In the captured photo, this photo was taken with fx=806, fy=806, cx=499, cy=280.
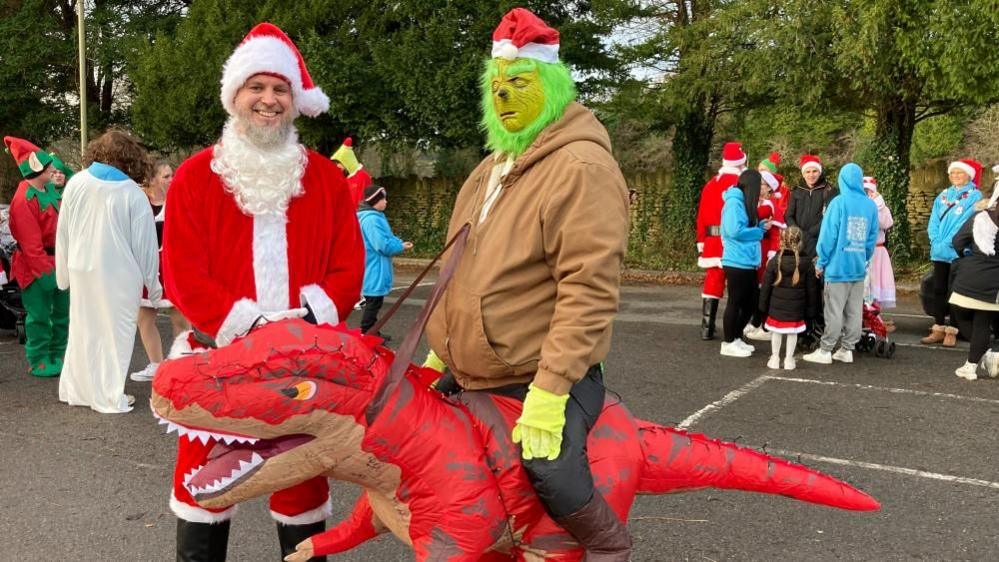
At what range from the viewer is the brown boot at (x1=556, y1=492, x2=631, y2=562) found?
2.22 metres

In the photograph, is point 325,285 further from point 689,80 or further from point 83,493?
point 689,80

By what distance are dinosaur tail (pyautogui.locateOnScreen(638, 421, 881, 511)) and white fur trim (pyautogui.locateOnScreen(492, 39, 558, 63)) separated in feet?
3.79

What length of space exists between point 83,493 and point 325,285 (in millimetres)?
2502

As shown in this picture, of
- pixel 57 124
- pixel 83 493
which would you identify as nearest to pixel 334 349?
pixel 83 493

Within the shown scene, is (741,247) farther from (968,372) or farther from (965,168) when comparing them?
(965,168)

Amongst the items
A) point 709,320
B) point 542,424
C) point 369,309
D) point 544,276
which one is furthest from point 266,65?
point 709,320

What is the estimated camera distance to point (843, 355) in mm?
7523

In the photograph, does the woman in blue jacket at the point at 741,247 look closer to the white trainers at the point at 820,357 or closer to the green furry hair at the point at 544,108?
the white trainers at the point at 820,357

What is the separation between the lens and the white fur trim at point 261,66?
264cm

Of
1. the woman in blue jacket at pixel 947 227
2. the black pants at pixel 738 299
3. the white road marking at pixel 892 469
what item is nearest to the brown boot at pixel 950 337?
the woman in blue jacket at pixel 947 227

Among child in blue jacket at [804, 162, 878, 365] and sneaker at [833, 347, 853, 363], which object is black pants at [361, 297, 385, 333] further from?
sneaker at [833, 347, 853, 363]

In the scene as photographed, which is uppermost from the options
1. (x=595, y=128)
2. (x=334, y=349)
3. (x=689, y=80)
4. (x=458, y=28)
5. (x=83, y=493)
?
(x=458, y=28)

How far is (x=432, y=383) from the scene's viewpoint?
2.46 meters

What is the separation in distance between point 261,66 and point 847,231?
19.7 feet
